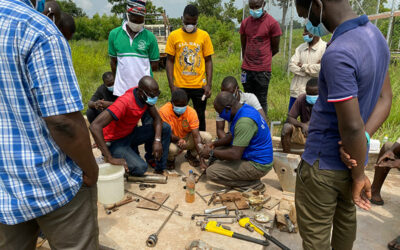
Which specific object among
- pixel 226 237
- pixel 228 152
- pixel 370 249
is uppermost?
pixel 228 152

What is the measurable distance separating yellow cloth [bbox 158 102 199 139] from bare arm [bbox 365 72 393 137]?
8.93 feet

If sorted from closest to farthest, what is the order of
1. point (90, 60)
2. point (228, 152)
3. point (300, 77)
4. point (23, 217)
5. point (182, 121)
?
point (23, 217) → point (228, 152) → point (182, 121) → point (300, 77) → point (90, 60)

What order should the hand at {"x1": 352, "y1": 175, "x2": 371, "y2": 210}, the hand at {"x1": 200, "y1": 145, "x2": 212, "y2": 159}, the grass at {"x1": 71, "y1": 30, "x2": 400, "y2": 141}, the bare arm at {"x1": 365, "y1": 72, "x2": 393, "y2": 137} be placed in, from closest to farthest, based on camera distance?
1. the hand at {"x1": 352, "y1": 175, "x2": 371, "y2": 210}
2. the bare arm at {"x1": 365, "y1": 72, "x2": 393, "y2": 137}
3. the hand at {"x1": 200, "y1": 145, "x2": 212, "y2": 159}
4. the grass at {"x1": 71, "y1": 30, "x2": 400, "y2": 141}

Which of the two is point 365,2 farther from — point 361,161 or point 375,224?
point 361,161

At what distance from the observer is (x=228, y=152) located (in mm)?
3389

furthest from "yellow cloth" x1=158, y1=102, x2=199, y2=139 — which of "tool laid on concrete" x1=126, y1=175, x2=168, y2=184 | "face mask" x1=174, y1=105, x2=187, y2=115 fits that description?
"tool laid on concrete" x1=126, y1=175, x2=168, y2=184

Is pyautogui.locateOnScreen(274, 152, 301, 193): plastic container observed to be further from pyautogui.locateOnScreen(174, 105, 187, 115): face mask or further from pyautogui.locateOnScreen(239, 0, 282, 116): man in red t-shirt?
pyautogui.locateOnScreen(239, 0, 282, 116): man in red t-shirt

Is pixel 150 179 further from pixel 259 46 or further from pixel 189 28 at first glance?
pixel 259 46

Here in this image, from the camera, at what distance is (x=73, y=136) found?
130cm

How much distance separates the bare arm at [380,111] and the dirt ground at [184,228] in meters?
1.45

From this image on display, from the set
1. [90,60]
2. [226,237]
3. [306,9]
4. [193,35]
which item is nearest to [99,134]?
[226,237]

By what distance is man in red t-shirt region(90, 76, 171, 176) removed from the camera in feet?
11.1

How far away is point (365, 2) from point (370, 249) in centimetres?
830

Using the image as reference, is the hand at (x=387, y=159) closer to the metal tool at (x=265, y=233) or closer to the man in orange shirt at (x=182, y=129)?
the metal tool at (x=265, y=233)
